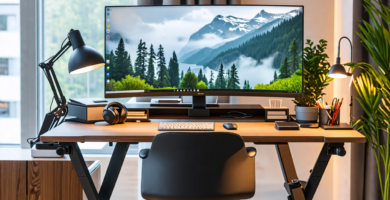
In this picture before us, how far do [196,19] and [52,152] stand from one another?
1.04 meters

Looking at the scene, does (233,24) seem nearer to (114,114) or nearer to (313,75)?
(313,75)

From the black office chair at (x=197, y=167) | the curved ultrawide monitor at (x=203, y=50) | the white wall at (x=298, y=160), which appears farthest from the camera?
the white wall at (x=298, y=160)

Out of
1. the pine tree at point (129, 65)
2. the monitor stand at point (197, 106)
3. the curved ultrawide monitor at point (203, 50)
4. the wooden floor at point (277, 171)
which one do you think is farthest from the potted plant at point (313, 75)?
the pine tree at point (129, 65)

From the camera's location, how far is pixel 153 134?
1327mm

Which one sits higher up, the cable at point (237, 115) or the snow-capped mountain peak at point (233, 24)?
the snow-capped mountain peak at point (233, 24)

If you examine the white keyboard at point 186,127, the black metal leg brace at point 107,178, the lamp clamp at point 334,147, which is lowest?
the black metal leg brace at point 107,178

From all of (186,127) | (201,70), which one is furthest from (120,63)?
(186,127)

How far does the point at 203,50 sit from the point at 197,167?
724 mm

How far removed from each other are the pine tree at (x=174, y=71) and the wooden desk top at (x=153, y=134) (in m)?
0.30

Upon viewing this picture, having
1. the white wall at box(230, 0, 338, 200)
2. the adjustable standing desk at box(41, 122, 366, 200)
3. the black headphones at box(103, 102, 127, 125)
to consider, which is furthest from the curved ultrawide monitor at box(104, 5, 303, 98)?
the white wall at box(230, 0, 338, 200)

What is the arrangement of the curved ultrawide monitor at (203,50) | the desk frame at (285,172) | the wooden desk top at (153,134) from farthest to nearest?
1. the curved ultrawide monitor at (203,50)
2. the desk frame at (285,172)
3. the wooden desk top at (153,134)

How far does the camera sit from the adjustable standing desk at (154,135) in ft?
4.29

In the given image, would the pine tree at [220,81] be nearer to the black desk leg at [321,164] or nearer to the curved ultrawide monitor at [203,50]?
the curved ultrawide monitor at [203,50]

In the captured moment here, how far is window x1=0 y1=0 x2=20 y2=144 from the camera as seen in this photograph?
7.77ft
